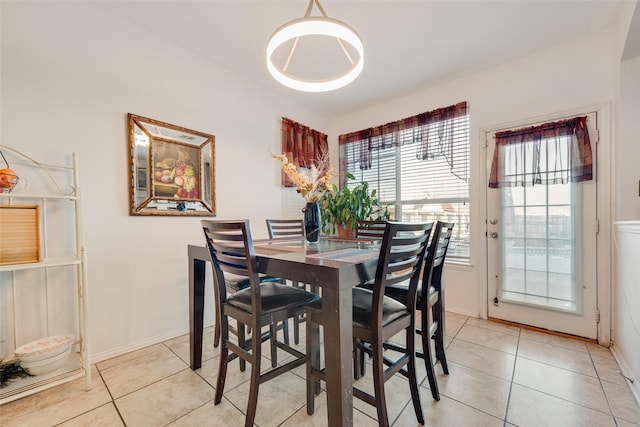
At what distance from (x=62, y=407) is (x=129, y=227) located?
118 cm

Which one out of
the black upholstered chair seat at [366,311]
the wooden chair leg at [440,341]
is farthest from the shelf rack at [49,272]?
the wooden chair leg at [440,341]

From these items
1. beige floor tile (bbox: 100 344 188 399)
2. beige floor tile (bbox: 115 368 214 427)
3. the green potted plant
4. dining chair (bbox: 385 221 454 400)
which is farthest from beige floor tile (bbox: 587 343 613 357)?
beige floor tile (bbox: 100 344 188 399)

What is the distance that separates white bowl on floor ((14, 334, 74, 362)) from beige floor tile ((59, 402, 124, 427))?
431 mm

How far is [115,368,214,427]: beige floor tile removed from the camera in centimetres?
141

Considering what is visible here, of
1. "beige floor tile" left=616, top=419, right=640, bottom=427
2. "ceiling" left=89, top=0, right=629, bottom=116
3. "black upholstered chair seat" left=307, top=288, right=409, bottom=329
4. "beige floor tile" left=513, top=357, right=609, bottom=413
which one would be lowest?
"beige floor tile" left=513, top=357, right=609, bottom=413

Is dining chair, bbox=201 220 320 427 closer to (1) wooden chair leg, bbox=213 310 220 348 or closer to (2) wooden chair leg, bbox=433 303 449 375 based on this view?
(1) wooden chair leg, bbox=213 310 220 348

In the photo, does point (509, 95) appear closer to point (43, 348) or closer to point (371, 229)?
point (371, 229)

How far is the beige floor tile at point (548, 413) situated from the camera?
135cm

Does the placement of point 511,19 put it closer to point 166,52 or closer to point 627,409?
point 627,409

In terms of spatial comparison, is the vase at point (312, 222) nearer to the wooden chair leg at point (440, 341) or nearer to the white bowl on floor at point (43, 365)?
the wooden chair leg at point (440, 341)

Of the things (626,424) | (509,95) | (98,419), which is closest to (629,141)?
(509,95)

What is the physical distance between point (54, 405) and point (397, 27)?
349 cm

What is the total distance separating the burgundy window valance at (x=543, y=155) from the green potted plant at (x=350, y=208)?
4.36 feet

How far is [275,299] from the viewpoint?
1.50 m
